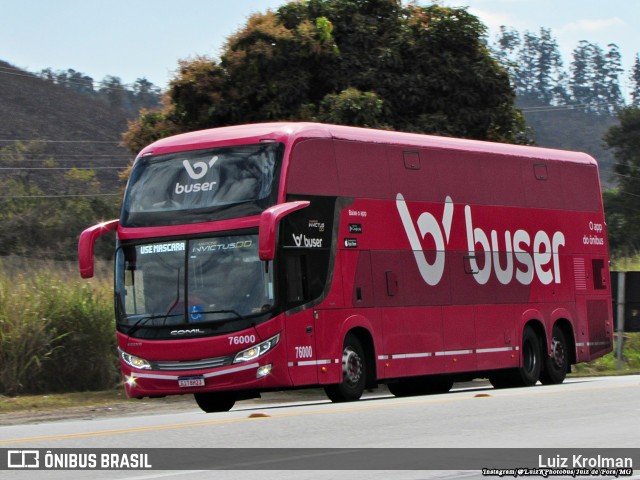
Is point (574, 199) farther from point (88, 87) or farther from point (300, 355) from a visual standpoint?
point (88, 87)

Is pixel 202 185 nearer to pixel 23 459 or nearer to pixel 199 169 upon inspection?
pixel 199 169

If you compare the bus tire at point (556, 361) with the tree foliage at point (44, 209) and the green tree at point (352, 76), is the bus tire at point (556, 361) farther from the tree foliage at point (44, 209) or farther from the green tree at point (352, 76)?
the tree foliage at point (44, 209)

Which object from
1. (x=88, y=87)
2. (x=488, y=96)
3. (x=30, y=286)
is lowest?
(x=30, y=286)

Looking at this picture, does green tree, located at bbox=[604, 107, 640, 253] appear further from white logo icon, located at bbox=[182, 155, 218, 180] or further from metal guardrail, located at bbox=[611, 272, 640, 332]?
white logo icon, located at bbox=[182, 155, 218, 180]

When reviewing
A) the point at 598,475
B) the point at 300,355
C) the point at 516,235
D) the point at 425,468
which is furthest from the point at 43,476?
the point at 516,235

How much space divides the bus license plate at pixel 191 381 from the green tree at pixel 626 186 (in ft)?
147

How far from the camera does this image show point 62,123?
323 ft

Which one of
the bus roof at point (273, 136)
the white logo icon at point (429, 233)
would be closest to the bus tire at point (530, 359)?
the white logo icon at point (429, 233)

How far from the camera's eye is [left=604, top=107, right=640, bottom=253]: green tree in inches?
2564

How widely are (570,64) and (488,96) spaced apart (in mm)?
141912

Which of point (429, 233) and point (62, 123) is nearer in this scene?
point (429, 233)

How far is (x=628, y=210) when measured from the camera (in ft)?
226

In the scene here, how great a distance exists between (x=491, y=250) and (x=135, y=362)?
700 cm

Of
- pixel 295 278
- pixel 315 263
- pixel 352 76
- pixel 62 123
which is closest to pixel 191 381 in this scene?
pixel 295 278
